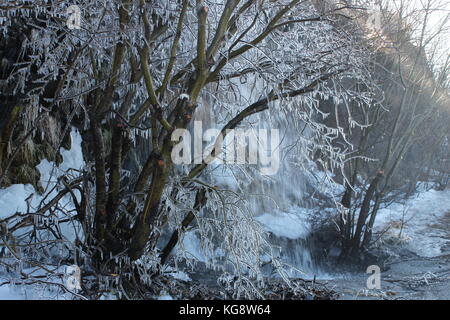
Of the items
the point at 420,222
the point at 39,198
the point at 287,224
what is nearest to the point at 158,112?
the point at 39,198

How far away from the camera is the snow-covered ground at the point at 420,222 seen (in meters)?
10.2

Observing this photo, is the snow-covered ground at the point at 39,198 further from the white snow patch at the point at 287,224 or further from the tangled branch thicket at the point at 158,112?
the white snow patch at the point at 287,224

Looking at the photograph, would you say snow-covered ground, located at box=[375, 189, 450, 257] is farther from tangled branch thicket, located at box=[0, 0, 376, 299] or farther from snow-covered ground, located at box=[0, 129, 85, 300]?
snow-covered ground, located at box=[0, 129, 85, 300]

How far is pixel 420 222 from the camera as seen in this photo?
11.6 m

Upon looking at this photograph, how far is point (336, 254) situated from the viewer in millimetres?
9547

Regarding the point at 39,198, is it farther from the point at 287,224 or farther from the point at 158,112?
the point at 287,224

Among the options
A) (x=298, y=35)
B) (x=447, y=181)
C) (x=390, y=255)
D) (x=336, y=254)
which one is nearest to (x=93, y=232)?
(x=298, y=35)

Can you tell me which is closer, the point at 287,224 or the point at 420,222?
the point at 287,224

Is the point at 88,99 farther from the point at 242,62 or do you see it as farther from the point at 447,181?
the point at 447,181

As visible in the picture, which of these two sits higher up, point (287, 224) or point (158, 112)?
point (158, 112)

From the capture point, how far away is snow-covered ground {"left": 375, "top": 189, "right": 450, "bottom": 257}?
10211 millimetres

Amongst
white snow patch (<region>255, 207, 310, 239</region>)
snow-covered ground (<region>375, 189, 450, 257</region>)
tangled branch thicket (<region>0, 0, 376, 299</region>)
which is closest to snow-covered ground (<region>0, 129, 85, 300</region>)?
tangled branch thicket (<region>0, 0, 376, 299</region>)

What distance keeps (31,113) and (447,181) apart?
39.4 feet

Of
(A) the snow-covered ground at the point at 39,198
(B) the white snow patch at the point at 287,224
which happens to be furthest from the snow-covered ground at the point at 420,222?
(A) the snow-covered ground at the point at 39,198
